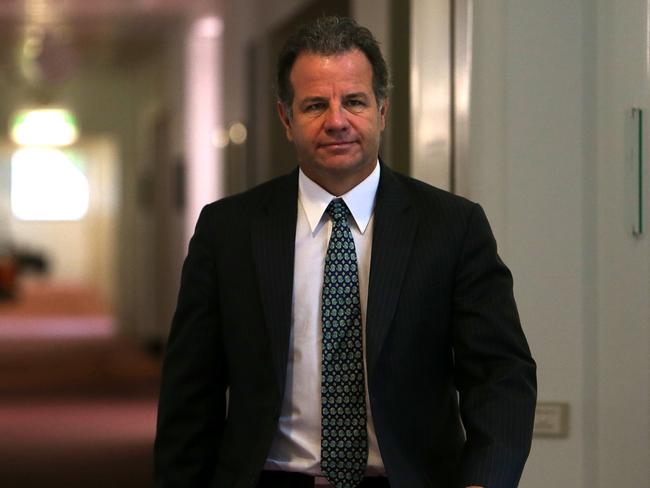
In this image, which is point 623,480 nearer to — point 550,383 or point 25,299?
point 550,383

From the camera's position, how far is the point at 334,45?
7.55 feet

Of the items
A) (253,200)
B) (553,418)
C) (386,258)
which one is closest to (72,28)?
(553,418)

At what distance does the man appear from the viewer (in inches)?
88.5

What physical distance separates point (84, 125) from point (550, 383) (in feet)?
54.6

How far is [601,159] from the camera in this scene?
3414mm

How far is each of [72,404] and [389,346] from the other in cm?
883

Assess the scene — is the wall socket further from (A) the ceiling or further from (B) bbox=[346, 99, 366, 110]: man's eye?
(A) the ceiling

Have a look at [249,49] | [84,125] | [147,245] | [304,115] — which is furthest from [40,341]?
[304,115]

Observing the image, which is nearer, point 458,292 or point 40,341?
point 458,292

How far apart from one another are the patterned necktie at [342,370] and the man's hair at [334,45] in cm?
25

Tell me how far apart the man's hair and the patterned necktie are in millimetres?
248

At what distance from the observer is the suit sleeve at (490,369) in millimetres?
2191

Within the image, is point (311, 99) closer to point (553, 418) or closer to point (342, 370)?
point (342, 370)

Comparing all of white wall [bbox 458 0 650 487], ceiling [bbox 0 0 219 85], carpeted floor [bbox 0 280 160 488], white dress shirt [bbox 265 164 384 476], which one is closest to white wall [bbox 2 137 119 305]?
carpeted floor [bbox 0 280 160 488]
